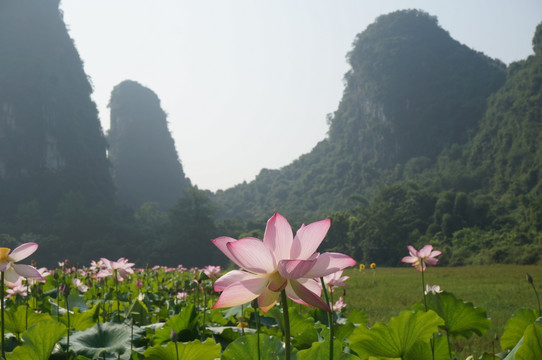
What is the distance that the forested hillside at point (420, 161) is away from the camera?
1912cm

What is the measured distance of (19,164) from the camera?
87.9 ft

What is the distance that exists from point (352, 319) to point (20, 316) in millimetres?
803

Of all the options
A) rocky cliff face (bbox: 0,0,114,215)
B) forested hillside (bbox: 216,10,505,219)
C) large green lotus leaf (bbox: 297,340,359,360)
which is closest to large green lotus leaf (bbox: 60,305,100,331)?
large green lotus leaf (bbox: 297,340,359,360)

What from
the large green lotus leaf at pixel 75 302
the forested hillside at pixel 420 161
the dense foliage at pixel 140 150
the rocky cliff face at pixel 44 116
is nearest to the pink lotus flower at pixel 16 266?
the large green lotus leaf at pixel 75 302

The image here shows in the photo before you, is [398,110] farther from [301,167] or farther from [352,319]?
[352,319]

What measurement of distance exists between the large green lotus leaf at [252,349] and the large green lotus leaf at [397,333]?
0.35 ft

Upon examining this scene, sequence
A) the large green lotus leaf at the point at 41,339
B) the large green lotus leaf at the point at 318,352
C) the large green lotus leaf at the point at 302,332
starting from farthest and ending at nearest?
1. the large green lotus leaf at the point at 302,332
2. the large green lotus leaf at the point at 41,339
3. the large green lotus leaf at the point at 318,352

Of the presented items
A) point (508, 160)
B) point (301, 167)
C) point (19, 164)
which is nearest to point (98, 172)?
point (19, 164)

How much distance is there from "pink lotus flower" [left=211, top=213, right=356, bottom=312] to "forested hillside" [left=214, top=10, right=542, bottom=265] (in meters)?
12.9

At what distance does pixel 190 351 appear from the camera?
65cm

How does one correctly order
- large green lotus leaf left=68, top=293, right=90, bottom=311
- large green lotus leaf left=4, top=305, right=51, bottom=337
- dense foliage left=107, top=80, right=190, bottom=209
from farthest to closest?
dense foliage left=107, top=80, right=190, bottom=209
large green lotus leaf left=68, top=293, right=90, bottom=311
large green lotus leaf left=4, top=305, right=51, bottom=337

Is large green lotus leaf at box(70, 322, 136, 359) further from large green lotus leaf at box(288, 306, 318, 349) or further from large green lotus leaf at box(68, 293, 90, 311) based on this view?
large green lotus leaf at box(68, 293, 90, 311)

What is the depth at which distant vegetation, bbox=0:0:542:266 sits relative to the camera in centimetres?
1998

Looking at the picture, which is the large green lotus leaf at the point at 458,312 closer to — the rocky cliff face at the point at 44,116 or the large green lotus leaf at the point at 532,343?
the large green lotus leaf at the point at 532,343
